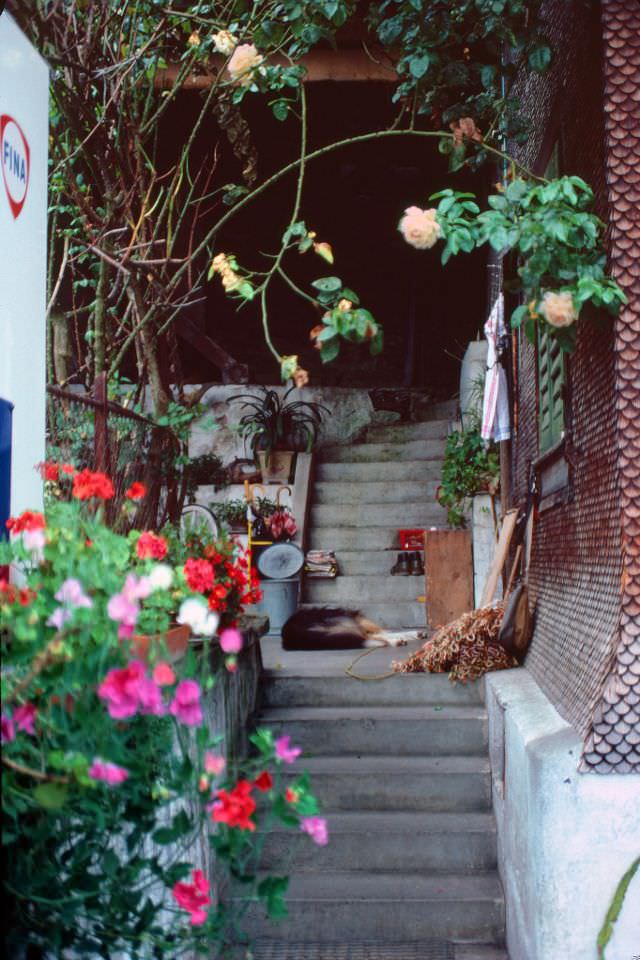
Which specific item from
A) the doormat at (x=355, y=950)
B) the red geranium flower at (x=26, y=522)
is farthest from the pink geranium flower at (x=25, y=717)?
the doormat at (x=355, y=950)

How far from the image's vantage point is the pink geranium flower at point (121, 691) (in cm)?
169

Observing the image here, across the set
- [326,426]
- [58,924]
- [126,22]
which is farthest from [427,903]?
[326,426]

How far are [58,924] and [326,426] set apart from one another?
10862mm

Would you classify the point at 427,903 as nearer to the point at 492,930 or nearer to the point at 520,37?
the point at 492,930

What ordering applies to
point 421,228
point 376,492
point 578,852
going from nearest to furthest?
point 578,852 → point 421,228 → point 376,492

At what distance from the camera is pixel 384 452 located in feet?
37.4

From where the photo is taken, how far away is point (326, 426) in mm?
12594

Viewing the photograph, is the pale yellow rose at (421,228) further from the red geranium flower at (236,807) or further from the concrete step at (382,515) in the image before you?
the concrete step at (382,515)

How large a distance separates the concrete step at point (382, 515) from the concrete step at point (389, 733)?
4.43 meters

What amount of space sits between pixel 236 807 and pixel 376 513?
27.8ft

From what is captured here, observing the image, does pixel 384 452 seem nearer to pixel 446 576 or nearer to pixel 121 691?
pixel 446 576

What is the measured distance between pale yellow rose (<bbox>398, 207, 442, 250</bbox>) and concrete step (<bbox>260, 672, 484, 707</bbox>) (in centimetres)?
322

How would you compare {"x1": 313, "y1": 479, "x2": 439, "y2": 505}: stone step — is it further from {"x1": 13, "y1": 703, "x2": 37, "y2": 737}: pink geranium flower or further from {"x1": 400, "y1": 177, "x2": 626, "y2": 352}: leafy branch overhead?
{"x1": 13, "y1": 703, "x2": 37, "y2": 737}: pink geranium flower

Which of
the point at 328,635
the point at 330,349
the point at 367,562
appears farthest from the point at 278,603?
the point at 330,349
